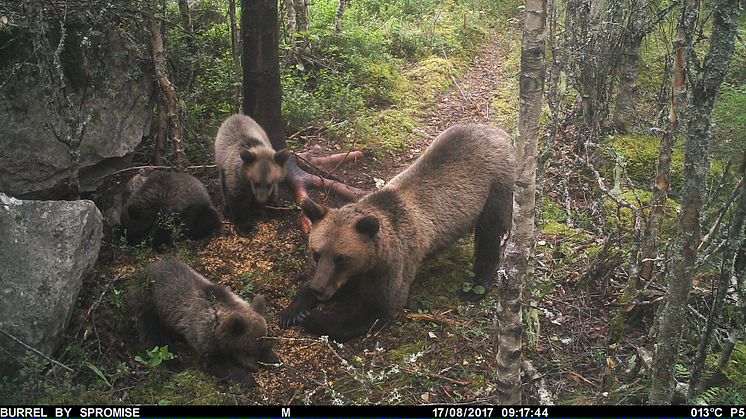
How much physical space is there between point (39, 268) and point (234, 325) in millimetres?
1868

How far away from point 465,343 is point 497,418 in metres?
1.52

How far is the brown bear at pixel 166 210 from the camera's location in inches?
306

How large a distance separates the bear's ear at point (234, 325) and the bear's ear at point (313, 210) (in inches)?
53.5

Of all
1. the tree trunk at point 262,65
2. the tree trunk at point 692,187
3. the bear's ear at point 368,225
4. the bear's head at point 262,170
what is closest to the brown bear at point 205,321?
the bear's ear at point 368,225

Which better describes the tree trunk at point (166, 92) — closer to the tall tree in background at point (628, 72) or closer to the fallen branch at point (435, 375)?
the fallen branch at point (435, 375)

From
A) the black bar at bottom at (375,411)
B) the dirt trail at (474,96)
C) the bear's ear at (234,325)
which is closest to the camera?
the black bar at bottom at (375,411)

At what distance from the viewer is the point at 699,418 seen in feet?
15.4

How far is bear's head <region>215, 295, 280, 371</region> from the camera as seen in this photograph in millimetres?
5957

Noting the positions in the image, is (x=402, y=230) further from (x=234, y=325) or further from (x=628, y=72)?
(x=628, y=72)

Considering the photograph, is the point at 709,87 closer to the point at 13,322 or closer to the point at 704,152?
the point at 704,152

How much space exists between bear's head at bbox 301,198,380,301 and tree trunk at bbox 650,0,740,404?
9.70 feet

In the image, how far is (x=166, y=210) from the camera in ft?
25.8

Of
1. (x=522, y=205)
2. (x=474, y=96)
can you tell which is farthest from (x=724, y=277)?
(x=474, y=96)

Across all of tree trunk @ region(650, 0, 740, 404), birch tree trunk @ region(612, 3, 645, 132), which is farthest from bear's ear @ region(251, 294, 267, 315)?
birch tree trunk @ region(612, 3, 645, 132)
